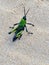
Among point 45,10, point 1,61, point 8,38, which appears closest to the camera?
point 1,61

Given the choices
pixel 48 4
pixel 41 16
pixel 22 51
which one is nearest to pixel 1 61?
pixel 22 51

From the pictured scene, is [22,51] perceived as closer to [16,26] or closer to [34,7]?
[16,26]

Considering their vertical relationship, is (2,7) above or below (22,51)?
above

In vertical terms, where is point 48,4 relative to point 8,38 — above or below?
above

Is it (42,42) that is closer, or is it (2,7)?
(42,42)

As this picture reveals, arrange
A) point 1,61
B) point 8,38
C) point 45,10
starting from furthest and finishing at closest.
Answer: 1. point 45,10
2. point 8,38
3. point 1,61

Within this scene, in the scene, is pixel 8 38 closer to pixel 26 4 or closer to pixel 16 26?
pixel 16 26

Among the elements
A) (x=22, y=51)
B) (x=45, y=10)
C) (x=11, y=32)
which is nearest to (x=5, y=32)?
(x=11, y=32)

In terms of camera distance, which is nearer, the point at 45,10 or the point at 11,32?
the point at 11,32
